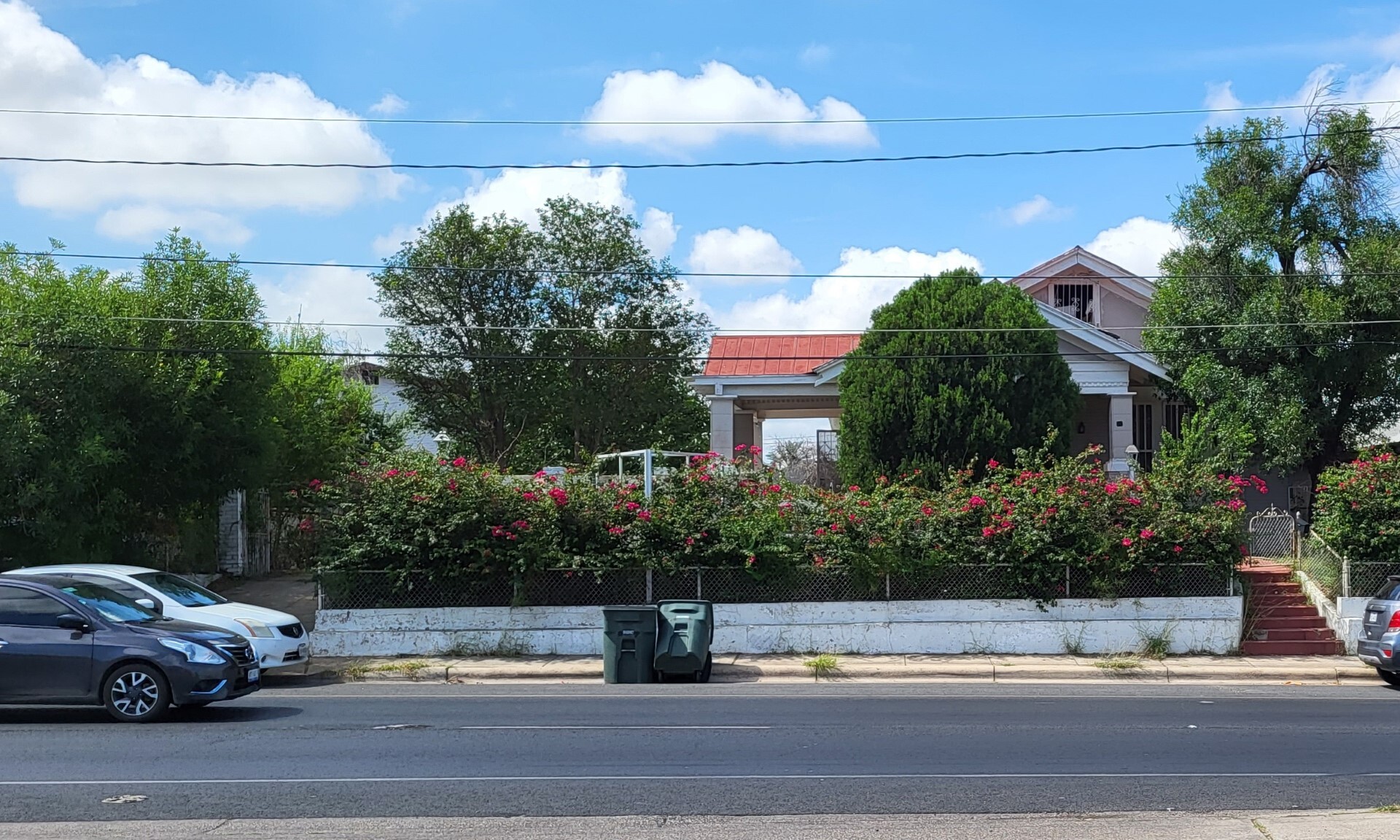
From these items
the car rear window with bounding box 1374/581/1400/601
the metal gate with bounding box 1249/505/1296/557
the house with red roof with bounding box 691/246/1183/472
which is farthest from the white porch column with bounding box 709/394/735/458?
the car rear window with bounding box 1374/581/1400/601

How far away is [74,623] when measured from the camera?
1180cm

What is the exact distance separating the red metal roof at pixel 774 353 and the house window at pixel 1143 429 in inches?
276

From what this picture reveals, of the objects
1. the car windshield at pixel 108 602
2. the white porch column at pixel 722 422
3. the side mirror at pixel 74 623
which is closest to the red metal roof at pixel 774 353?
the white porch column at pixel 722 422

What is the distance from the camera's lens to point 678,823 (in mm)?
7535

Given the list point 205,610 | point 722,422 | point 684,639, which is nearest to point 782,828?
point 684,639

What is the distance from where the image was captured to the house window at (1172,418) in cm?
2947

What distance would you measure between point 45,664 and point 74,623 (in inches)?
17.4

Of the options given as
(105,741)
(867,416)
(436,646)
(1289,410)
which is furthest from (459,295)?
(105,741)

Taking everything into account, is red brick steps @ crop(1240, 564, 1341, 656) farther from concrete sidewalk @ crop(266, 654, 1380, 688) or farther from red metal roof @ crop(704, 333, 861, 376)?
red metal roof @ crop(704, 333, 861, 376)

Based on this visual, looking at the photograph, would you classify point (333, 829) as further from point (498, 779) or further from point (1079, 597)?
point (1079, 597)

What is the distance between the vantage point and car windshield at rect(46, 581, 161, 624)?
39.9 ft

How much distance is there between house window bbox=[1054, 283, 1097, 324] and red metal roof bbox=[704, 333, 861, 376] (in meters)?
5.67

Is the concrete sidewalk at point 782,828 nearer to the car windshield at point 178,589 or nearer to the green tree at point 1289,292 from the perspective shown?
the car windshield at point 178,589

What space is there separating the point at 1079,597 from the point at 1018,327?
7.79 m
